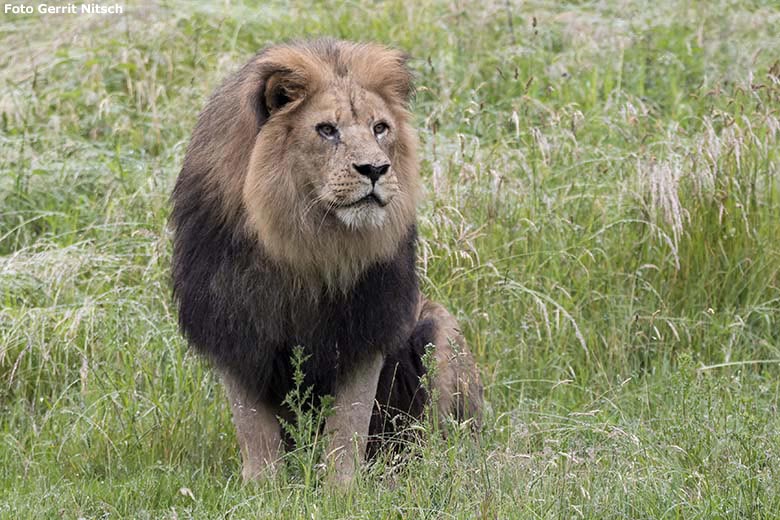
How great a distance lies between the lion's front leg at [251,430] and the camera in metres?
4.59

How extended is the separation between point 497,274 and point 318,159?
1.97 m

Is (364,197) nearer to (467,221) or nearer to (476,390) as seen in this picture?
(476,390)

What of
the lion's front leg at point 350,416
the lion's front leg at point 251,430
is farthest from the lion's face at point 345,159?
the lion's front leg at point 251,430

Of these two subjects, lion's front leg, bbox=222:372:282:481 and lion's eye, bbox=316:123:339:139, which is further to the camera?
lion's front leg, bbox=222:372:282:481

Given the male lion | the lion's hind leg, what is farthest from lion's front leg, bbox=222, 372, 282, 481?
the lion's hind leg

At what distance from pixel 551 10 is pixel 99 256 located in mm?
4764

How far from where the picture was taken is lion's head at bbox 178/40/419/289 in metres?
4.13

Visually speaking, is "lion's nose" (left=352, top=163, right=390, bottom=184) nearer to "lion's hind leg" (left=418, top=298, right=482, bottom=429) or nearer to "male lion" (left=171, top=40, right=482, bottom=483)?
"male lion" (left=171, top=40, right=482, bottom=483)

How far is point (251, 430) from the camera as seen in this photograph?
181 inches

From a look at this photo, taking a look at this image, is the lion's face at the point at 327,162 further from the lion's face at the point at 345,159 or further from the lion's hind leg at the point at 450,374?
the lion's hind leg at the point at 450,374

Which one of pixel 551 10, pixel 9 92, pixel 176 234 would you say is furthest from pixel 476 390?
pixel 551 10

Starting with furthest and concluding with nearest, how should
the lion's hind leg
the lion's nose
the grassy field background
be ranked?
the lion's hind leg → the grassy field background → the lion's nose

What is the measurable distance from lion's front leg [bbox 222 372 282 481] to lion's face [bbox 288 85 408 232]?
0.79 m

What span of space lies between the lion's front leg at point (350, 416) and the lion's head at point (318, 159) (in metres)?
0.37
